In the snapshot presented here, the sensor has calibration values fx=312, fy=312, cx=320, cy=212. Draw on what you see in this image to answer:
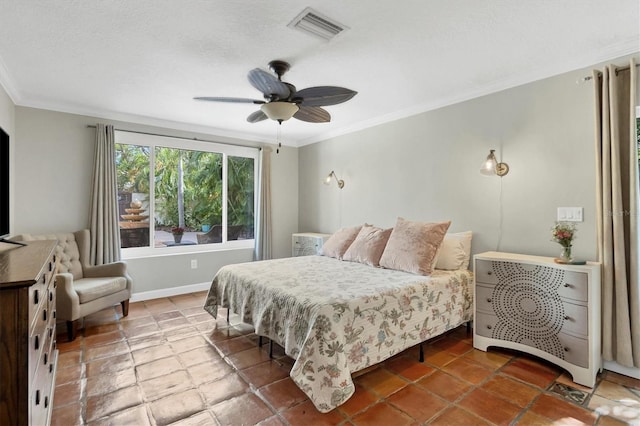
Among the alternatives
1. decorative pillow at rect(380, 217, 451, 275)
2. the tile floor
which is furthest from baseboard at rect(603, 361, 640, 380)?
decorative pillow at rect(380, 217, 451, 275)

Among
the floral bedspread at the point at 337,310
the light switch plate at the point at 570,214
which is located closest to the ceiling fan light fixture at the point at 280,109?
the floral bedspread at the point at 337,310

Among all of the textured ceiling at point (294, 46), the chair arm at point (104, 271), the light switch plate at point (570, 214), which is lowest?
the chair arm at point (104, 271)

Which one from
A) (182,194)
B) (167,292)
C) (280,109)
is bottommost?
(167,292)

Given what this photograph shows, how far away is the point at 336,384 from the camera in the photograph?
5.92 ft

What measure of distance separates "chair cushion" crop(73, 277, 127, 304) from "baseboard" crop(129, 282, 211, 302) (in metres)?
0.75

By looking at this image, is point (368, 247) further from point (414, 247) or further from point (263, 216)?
point (263, 216)

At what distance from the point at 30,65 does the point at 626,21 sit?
4422mm

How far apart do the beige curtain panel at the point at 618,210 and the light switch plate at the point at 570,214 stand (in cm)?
20

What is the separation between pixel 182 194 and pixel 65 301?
6.75 feet

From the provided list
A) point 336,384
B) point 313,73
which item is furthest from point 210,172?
point 336,384

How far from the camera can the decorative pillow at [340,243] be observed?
12.0 ft

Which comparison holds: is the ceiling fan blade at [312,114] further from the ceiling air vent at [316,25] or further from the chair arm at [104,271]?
the chair arm at [104,271]

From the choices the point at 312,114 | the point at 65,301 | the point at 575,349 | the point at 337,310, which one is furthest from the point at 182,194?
the point at 575,349

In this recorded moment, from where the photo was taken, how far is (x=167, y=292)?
14.1 feet
